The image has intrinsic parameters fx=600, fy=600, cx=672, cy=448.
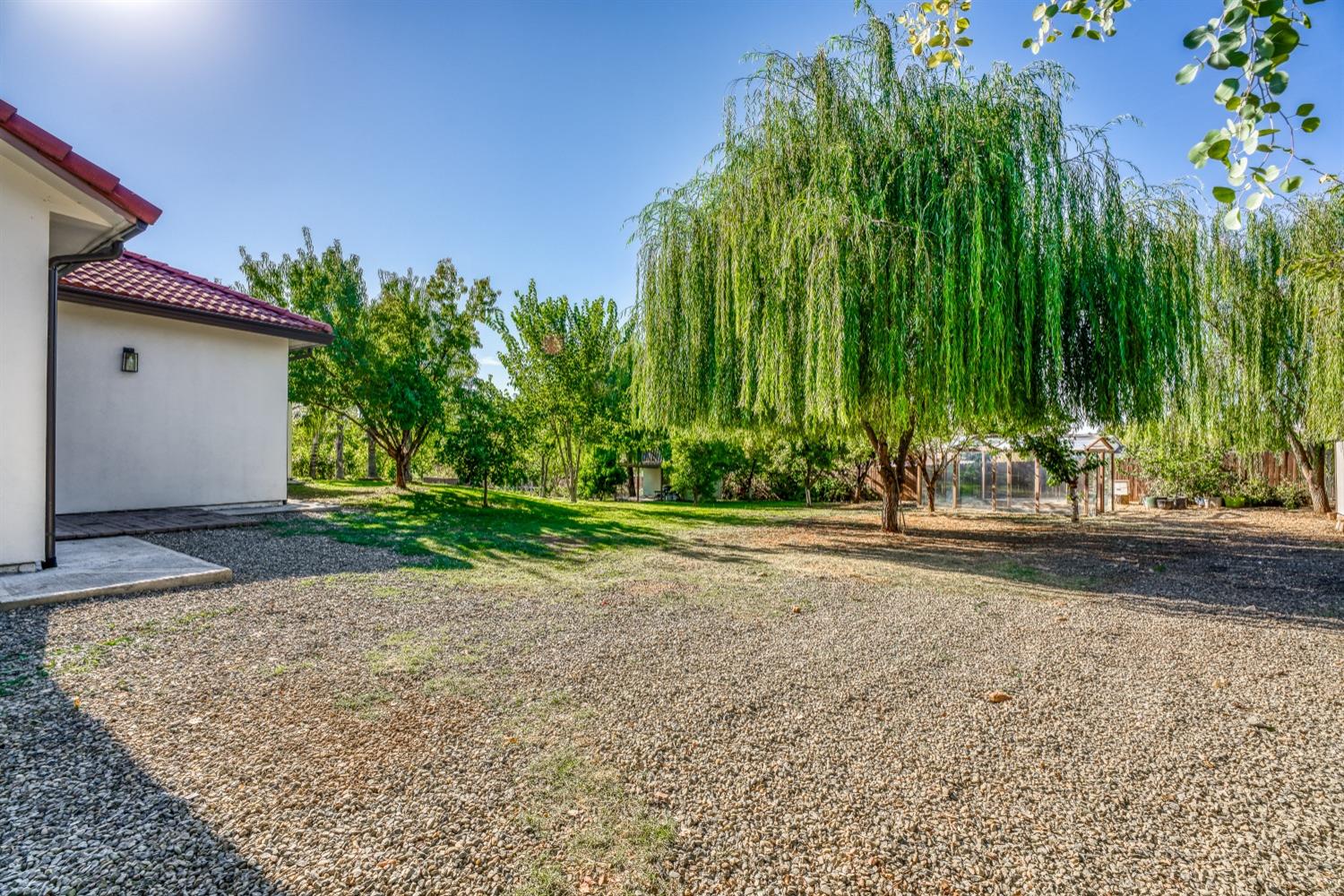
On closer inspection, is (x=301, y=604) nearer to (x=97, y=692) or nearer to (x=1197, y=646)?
(x=97, y=692)

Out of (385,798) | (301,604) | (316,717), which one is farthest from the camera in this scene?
(301,604)

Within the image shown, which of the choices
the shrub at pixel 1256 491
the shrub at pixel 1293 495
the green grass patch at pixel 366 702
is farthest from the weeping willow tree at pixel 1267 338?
the green grass patch at pixel 366 702

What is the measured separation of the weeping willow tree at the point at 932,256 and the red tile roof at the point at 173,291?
7.35m

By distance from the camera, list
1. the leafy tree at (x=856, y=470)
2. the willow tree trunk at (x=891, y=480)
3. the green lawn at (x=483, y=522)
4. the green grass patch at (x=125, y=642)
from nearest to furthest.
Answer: the green grass patch at (x=125, y=642) → the green lawn at (x=483, y=522) → the willow tree trunk at (x=891, y=480) → the leafy tree at (x=856, y=470)

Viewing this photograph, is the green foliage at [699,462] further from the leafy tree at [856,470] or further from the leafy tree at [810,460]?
the leafy tree at [856,470]

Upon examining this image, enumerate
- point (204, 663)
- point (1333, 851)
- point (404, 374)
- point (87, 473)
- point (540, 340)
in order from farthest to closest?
point (540, 340), point (404, 374), point (87, 473), point (204, 663), point (1333, 851)

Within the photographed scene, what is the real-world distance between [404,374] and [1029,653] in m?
13.3

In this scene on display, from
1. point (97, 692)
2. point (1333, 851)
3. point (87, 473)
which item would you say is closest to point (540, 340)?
point (87, 473)

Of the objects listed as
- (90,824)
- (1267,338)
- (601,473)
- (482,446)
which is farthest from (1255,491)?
(90,824)

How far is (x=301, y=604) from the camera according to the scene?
4.62 m

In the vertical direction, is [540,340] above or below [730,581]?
above

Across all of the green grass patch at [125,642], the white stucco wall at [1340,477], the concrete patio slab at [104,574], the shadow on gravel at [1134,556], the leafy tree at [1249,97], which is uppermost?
the leafy tree at [1249,97]

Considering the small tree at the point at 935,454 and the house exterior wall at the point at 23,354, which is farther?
the small tree at the point at 935,454

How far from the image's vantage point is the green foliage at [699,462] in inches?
732
